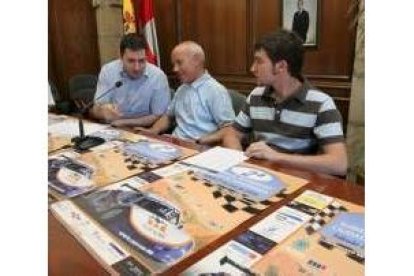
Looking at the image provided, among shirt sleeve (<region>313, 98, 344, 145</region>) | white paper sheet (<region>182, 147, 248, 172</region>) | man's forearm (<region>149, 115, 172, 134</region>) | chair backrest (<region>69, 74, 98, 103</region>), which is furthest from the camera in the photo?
chair backrest (<region>69, 74, 98, 103</region>)

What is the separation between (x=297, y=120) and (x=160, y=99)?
124 cm

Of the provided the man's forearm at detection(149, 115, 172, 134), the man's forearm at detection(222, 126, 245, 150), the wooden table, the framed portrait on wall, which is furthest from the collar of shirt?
the wooden table

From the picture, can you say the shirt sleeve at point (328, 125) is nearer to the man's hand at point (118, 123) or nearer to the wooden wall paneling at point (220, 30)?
the man's hand at point (118, 123)

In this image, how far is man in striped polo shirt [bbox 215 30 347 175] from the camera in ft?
5.25

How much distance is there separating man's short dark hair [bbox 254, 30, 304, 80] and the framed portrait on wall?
1059mm

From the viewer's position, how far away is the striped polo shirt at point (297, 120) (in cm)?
162

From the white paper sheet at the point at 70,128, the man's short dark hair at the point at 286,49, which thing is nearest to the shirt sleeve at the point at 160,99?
the white paper sheet at the point at 70,128

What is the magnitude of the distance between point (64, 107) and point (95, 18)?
1677 millimetres

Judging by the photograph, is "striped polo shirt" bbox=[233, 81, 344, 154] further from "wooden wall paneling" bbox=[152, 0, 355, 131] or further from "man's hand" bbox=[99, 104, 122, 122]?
"wooden wall paneling" bbox=[152, 0, 355, 131]

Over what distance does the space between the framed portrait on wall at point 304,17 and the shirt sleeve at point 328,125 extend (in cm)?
128

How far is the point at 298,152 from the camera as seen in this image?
5.72 ft
